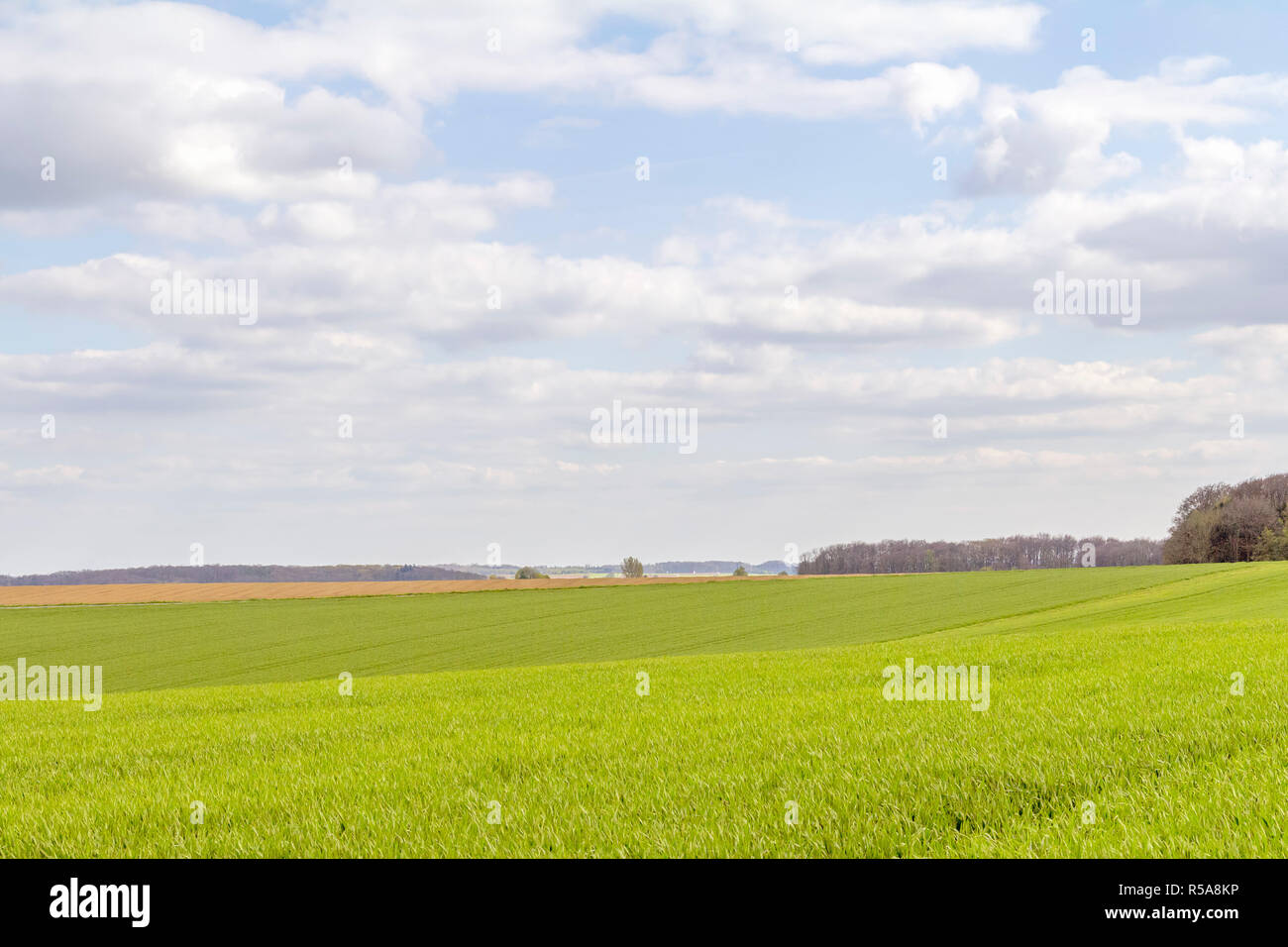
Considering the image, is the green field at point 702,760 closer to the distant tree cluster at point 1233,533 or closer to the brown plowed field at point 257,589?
the brown plowed field at point 257,589

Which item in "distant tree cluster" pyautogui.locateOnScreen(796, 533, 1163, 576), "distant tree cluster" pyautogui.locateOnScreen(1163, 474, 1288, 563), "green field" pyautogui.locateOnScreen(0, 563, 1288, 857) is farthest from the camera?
"distant tree cluster" pyautogui.locateOnScreen(796, 533, 1163, 576)

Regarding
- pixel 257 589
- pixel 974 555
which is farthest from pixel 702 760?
pixel 974 555

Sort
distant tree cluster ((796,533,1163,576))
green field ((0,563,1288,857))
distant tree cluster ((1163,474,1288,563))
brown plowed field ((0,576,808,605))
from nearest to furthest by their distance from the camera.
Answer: green field ((0,563,1288,857)) → brown plowed field ((0,576,808,605)) → distant tree cluster ((1163,474,1288,563)) → distant tree cluster ((796,533,1163,576))

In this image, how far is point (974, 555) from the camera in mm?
152375

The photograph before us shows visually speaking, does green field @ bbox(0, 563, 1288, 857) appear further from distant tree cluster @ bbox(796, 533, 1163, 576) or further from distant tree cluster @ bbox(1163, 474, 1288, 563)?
distant tree cluster @ bbox(796, 533, 1163, 576)

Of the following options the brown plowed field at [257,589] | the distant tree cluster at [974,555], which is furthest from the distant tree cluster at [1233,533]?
the brown plowed field at [257,589]


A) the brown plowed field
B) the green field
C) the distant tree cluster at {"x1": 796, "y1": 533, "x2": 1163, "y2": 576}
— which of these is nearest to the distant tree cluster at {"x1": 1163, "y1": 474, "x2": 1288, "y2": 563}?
the distant tree cluster at {"x1": 796, "y1": 533, "x2": 1163, "y2": 576}

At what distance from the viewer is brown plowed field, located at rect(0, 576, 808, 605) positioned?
86625 millimetres

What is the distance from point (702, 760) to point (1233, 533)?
120m

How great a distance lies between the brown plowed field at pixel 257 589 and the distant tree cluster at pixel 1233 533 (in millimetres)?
52132

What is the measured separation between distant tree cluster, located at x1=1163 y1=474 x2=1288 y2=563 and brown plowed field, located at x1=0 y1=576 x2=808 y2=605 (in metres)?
52.1

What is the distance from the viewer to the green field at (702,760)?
7.07m
